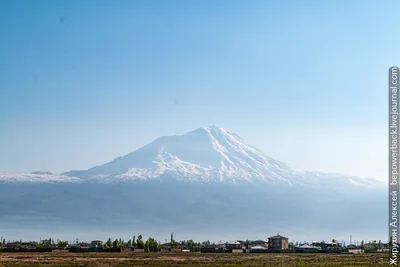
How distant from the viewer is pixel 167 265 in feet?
303

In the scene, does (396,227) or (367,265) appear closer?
(396,227)

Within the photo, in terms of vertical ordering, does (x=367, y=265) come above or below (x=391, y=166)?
below

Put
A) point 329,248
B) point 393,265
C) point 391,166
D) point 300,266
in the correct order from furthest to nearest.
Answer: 1. point 329,248
2. point 300,266
3. point 393,265
4. point 391,166

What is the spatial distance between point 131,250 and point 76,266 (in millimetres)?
104279

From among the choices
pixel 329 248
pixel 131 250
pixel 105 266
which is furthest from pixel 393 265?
pixel 131 250

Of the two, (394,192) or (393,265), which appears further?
(393,265)

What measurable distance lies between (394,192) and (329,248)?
12076 cm

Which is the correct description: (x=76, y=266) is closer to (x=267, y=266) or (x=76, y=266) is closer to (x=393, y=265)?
(x=267, y=266)

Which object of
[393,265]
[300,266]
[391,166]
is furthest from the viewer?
[300,266]

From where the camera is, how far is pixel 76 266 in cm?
8750

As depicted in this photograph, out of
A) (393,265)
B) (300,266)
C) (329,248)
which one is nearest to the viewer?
(393,265)

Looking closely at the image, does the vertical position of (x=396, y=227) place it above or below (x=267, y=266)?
above

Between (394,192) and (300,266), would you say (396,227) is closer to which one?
(394,192)

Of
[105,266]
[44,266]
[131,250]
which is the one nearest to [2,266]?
[44,266]
